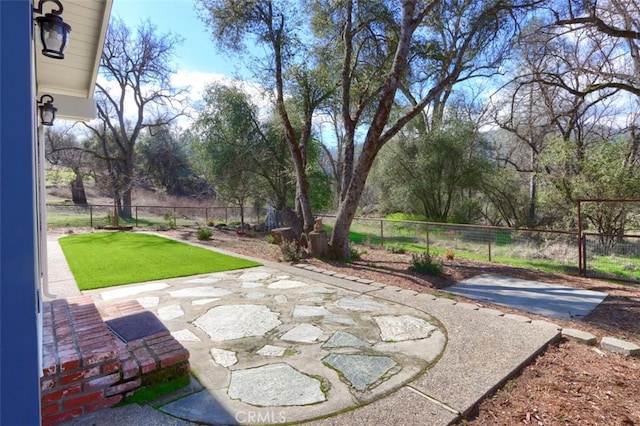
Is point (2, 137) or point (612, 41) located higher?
point (612, 41)

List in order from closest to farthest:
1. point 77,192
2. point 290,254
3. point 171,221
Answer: point 290,254 → point 171,221 → point 77,192

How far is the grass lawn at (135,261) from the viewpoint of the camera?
558cm

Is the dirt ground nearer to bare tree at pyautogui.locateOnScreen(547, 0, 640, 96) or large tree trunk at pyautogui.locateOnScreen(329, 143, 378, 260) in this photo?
large tree trunk at pyautogui.locateOnScreen(329, 143, 378, 260)

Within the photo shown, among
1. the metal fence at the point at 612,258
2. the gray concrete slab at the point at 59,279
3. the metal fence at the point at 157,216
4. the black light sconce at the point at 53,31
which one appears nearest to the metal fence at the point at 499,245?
the metal fence at the point at 612,258

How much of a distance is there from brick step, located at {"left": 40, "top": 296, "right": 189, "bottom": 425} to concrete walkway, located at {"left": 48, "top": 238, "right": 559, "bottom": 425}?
109mm

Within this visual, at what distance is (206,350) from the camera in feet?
9.45

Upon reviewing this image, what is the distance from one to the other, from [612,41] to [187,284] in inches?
474

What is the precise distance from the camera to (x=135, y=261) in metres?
6.86

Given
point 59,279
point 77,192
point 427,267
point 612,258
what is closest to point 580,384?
point 427,267

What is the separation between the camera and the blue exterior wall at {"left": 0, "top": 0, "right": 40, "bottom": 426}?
1.28 m

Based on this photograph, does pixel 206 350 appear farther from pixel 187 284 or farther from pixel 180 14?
pixel 180 14

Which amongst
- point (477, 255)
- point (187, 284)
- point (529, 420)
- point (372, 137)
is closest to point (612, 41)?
point (477, 255)

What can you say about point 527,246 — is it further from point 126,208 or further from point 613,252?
point 126,208

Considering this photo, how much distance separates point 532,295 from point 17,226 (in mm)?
5731
